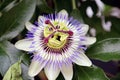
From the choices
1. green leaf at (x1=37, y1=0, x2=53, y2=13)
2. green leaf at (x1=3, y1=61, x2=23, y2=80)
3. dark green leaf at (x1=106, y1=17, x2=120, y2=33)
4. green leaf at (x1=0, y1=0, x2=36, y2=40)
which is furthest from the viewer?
dark green leaf at (x1=106, y1=17, x2=120, y2=33)

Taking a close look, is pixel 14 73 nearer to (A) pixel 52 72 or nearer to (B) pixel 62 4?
(A) pixel 52 72

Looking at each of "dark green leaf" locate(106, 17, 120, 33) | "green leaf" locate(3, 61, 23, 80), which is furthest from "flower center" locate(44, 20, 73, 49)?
"dark green leaf" locate(106, 17, 120, 33)

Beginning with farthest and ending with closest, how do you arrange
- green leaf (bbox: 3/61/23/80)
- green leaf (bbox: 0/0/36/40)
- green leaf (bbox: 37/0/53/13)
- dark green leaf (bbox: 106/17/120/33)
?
1. dark green leaf (bbox: 106/17/120/33)
2. green leaf (bbox: 37/0/53/13)
3. green leaf (bbox: 0/0/36/40)
4. green leaf (bbox: 3/61/23/80)

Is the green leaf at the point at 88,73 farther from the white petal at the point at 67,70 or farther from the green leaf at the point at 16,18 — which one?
the green leaf at the point at 16,18

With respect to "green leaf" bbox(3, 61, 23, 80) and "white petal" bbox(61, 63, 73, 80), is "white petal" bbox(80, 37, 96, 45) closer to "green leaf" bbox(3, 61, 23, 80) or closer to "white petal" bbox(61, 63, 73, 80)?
"white petal" bbox(61, 63, 73, 80)

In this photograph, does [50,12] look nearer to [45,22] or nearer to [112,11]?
[45,22]

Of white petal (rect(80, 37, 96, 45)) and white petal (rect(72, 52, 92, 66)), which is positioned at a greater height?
white petal (rect(80, 37, 96, 45))

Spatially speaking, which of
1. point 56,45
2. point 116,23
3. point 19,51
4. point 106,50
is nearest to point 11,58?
point 19,51
